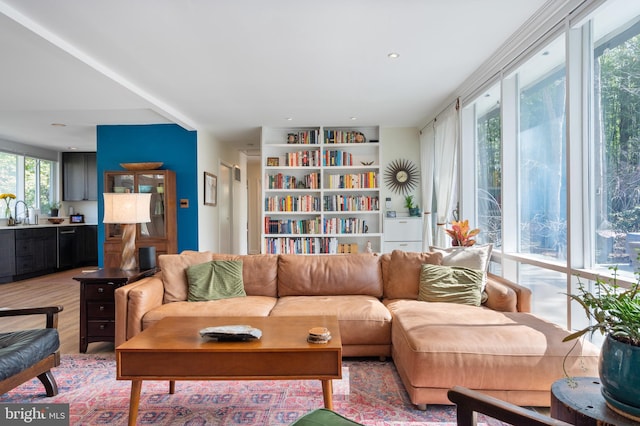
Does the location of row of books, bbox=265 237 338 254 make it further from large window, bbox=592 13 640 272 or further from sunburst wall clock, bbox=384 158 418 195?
large window, bbox=592 13 640 272

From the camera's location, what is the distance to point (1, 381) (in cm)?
193

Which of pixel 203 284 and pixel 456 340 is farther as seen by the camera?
pixel 203 284

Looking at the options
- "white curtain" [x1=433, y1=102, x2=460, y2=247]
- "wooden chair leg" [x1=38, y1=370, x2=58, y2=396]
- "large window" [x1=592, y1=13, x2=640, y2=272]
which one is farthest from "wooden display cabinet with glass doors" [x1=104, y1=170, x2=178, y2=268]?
"large window" [x1=592, y1=13, x2=640, y2=272]

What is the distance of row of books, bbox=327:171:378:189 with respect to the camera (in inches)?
246

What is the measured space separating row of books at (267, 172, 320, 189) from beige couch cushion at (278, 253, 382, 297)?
9.29 feet

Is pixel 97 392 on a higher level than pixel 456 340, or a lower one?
lower

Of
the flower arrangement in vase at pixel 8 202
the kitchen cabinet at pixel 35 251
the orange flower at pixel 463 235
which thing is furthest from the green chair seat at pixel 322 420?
the flower arrangement in vase at pixel 8 202

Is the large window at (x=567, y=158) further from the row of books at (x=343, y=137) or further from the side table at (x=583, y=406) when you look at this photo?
the row of books at (x=343, y=137)

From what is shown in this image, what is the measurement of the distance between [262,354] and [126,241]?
2.39m

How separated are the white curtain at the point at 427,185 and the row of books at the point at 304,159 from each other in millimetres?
1657

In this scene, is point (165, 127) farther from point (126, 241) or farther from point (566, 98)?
point (566, 98)

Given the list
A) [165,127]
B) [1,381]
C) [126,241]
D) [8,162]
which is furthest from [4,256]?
[1,381]

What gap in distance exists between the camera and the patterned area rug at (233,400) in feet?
6.99
